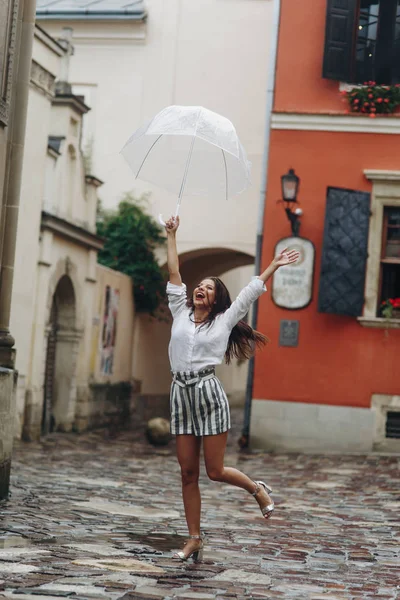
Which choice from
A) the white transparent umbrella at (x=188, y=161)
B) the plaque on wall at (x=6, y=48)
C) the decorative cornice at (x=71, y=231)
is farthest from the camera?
the decorative cornice at (x=71, y=231)

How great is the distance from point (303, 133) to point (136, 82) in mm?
6856

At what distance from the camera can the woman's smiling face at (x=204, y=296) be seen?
247 inches

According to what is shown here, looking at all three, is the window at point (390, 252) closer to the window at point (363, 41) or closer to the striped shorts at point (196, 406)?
the window at point (363, 41)

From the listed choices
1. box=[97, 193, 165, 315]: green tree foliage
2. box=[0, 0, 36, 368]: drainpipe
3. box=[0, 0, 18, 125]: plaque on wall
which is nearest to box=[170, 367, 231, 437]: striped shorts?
box=[0, 0, 36, 368]: drainpipe

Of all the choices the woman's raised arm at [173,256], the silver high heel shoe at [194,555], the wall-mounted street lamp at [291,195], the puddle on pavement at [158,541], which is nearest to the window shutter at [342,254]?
the wall-mounted street lamp at [291,195]

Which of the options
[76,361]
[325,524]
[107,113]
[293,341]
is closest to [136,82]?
[107,113]

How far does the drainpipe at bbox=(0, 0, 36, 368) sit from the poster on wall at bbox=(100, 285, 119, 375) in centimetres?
1103

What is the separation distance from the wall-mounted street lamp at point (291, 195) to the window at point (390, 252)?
49.2 inches

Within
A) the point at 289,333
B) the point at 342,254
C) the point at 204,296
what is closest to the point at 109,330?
the point at 289,333

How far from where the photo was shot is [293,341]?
1562 centimetres

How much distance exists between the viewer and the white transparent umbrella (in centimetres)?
720

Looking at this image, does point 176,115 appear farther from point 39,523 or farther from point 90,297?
point 90,297

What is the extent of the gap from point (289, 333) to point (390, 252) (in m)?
1.85

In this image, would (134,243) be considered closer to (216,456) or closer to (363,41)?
(363,41)
